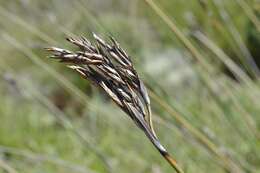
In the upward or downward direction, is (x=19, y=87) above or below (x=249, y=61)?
above

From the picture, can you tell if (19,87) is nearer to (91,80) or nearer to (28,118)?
(91,80)

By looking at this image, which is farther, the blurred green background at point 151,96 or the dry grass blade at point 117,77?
the blurred green background at point 151,96

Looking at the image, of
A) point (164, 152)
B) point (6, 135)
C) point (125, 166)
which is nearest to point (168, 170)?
point (125, 166)

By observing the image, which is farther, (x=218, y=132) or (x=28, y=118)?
(x=28, y=118)

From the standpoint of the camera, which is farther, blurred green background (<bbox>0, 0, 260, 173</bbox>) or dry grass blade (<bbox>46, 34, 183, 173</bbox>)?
blurred green background (<bbox>0, 0, 260, 173</bbox>)
